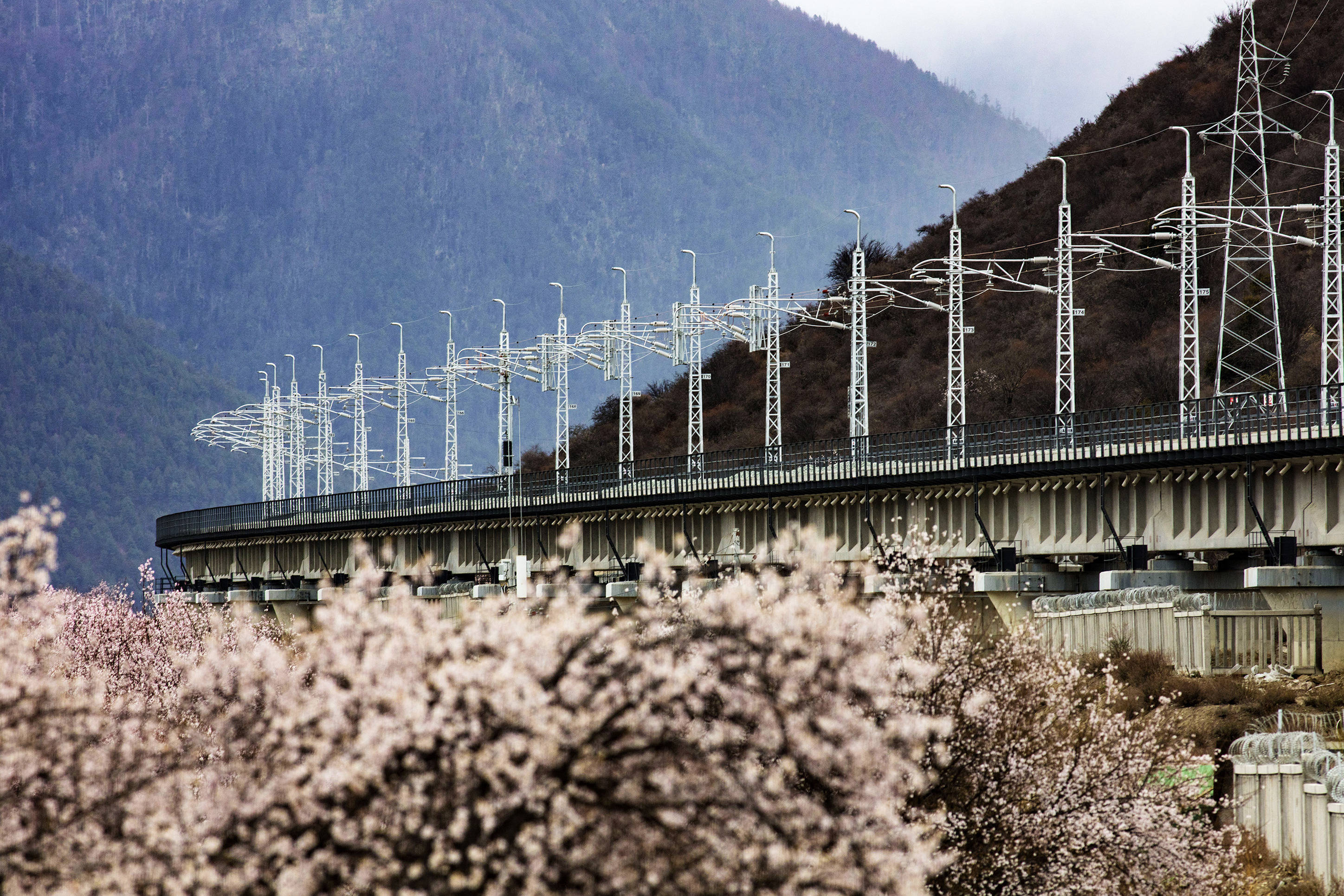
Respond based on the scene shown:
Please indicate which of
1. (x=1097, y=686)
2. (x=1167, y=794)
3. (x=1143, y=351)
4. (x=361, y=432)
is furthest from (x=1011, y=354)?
(x=1167, y=794)

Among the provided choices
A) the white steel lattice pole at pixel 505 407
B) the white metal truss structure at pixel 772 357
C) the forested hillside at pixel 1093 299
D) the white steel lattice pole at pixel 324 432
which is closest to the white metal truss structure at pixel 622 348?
the white steel lattice pole at pixel 505 407

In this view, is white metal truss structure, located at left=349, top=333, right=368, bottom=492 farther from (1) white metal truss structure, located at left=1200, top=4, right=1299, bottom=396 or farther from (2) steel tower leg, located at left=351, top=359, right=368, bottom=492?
(1) white metal truss structure, located at left=1200, top=4, right=1299, bottom=396

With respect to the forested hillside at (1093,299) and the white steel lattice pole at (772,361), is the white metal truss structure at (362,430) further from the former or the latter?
the white steel lattice pole at (772,361)

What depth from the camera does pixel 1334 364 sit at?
6444 cm

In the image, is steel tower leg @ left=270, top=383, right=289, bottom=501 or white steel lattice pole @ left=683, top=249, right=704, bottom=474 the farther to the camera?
steel tower leg @ left=270, top=383, right=289, bottom=501

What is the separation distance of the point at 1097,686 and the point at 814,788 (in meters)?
14.0

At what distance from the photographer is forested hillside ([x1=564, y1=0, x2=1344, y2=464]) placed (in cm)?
8494

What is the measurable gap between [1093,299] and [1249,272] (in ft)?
58.2

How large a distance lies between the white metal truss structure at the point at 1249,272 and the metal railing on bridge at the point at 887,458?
198cm

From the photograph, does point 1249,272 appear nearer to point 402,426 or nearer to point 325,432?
point 402,426

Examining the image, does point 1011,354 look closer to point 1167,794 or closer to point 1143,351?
point 1143,351

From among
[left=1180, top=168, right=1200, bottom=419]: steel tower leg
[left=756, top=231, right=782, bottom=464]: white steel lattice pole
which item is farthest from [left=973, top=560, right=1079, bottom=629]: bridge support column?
[left=756, top=231, right=782, bottom=464]: white steel lattice pole

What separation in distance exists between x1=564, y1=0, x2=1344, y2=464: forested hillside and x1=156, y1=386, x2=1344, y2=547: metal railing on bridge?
223 inches

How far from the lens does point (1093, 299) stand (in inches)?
3895
